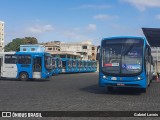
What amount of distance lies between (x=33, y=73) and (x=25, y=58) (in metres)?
1.47

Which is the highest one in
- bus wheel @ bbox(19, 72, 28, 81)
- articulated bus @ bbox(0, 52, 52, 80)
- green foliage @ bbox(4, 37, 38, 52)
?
green foliage @ bbox(4, 37, 38, 52)

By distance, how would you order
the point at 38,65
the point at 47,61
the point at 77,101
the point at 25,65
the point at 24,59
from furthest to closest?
1. the point at 47,61
2. the point at 24,59
3. the point at 25,65
4. the point at 38,65
5. the point at 77,101

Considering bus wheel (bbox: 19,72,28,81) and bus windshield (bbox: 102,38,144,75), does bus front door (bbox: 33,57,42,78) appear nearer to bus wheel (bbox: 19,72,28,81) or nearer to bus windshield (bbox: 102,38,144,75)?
bus wheel (bbox: 19,72,28,81)

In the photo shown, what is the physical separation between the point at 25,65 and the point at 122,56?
45.6 feet

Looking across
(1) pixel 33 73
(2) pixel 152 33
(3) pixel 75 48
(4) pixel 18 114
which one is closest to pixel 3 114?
(4) pixel 18 114

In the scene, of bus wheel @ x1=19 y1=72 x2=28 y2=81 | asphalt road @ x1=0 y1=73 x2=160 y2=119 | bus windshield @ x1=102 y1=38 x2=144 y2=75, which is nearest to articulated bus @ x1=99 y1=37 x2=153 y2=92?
bus windshield @ x1=102 y1=38 x2=144 y2=75

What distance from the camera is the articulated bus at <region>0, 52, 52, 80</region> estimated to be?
2881 centimetres

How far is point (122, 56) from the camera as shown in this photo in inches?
669

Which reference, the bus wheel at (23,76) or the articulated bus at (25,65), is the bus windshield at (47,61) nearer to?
the articulated bus at (25,65)

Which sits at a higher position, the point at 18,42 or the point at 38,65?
the point at 18,42

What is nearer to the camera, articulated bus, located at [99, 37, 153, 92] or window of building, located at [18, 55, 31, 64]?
articulated bus, located at [99, 37, 153, 92]

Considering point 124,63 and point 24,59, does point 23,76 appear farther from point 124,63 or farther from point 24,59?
point 124,63

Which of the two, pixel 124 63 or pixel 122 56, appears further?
pixel 122 56

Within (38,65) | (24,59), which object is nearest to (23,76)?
(24,59)
